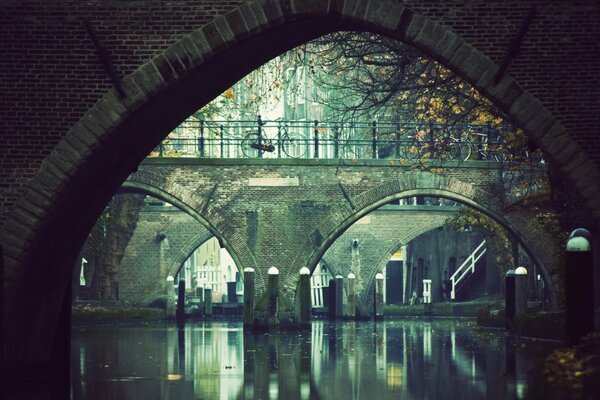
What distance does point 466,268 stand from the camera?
48594 millimetres

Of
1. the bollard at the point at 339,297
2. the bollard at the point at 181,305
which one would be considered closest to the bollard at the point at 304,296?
the bollard at the point at 181,305

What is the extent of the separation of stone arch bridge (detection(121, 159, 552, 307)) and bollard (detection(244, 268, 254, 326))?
68 cm

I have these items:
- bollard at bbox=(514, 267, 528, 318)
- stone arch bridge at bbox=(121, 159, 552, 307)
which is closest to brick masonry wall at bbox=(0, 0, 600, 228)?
bollard at bbox=(514, 267, 528, 318)

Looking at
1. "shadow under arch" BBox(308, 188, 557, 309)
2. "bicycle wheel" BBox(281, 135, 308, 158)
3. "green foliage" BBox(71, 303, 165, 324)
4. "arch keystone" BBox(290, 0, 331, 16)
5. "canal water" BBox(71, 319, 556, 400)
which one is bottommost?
"canal water" BBox(71, 319, 556, 400)

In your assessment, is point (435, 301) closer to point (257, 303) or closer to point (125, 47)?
point (257, 303)

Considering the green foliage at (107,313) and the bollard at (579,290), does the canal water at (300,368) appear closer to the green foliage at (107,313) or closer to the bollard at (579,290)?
the bollard at (579,290)

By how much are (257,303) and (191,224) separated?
11788 mm

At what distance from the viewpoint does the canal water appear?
11.9 meters

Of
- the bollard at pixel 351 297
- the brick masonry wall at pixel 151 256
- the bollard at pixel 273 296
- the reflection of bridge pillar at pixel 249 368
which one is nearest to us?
the reflection of bridge pillar at pixel 249 368

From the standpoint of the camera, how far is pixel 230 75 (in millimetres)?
14562

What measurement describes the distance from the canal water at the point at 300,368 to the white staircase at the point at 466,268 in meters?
22.8

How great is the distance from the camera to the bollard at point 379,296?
4444 centimetres

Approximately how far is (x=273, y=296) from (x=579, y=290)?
20998 millimetres

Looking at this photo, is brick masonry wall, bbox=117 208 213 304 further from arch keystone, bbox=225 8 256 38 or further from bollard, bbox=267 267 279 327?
arch keystone, bbox=225 8 256 38
